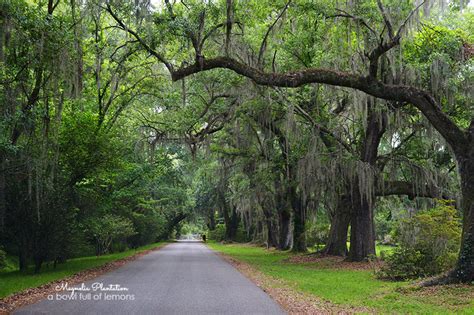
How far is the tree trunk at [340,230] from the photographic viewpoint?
2117cm

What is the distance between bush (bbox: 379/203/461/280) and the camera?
1196cm

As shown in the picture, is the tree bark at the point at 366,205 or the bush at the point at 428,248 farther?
the tree bark at the point at 366,205

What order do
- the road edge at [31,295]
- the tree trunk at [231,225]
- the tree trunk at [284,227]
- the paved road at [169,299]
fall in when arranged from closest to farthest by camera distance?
the paved road at [169,299], the road edge at [31,295], the tree trunk at [284,227], the tree trunk at [231,225]

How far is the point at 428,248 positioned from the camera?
12195mm

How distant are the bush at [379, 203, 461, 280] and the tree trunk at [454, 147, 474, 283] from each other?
7.54 feet

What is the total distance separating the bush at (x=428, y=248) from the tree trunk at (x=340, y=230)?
27.6ft

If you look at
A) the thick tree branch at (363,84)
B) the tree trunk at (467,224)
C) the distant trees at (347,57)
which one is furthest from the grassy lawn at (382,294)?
the thick tree branch at (363,84)

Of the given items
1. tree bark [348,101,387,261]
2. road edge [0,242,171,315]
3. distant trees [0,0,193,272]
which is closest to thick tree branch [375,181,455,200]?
tree bark [348,101,387,261]

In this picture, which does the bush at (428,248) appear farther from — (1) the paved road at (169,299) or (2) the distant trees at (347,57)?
(1) the paved road at (169,299)

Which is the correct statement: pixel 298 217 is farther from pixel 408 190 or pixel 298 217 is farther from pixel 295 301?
pixel 295 301

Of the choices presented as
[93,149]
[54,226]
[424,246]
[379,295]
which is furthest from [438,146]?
[54,226]

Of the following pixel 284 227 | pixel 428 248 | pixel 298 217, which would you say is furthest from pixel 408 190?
pixel 284 227

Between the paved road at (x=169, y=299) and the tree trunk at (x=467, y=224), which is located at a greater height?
the tree trunk at (x=467, y=224)

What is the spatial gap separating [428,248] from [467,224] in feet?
8.88
